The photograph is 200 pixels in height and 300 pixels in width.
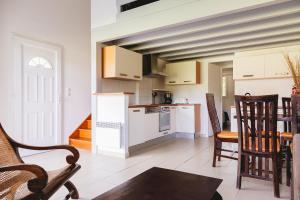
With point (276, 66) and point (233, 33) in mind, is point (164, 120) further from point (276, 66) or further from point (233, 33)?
point (276, 66)

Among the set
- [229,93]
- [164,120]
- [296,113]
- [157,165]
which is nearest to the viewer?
[296,113]

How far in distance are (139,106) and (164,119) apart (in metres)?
1.09

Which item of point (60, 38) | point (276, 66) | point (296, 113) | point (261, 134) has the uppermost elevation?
point (60, 38)

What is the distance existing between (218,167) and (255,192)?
79 centimetres

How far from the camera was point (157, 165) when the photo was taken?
3.02 m

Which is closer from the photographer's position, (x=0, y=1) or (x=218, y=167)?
(x=218, y=167)

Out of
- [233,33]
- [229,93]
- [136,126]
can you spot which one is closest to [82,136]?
[136,126]

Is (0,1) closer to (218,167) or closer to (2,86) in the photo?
(2,86)

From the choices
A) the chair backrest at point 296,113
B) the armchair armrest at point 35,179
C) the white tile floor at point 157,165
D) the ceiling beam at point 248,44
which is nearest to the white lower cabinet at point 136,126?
the white tile floor at point 157,165

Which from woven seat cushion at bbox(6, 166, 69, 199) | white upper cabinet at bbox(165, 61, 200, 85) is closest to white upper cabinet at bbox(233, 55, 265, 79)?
white upper cabinet at bbox(165, 61, 200, 85)

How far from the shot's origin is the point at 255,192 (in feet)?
6.98

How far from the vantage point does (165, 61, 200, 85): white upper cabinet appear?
5.40 meters

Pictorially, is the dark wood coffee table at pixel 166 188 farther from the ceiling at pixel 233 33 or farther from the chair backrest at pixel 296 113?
the ceiling at pixel 233 33

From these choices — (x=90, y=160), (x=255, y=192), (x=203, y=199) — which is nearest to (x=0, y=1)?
(x=90, y=160)
